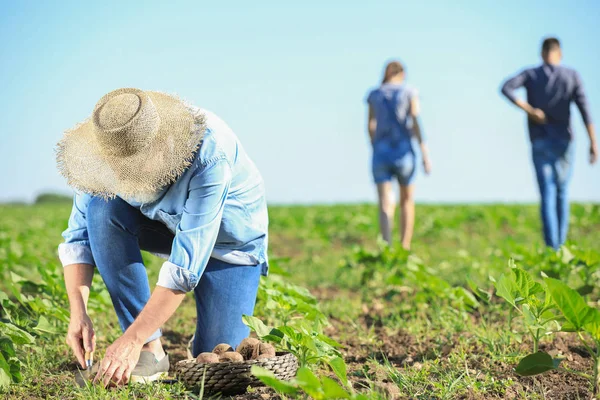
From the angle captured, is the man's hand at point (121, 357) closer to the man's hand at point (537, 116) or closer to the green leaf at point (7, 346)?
the green leaf at point (7, 346)

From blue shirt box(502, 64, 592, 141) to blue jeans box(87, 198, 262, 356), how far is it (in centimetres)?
449

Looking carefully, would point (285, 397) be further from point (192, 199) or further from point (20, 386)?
point (20, 386)

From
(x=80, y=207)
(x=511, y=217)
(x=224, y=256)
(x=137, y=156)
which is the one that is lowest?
(x=511, y=217)

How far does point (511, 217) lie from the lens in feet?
41.3

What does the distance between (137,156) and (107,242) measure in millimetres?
600

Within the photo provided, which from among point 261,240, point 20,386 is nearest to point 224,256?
point 261,240

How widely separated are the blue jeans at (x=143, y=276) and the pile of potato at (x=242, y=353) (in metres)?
0.29

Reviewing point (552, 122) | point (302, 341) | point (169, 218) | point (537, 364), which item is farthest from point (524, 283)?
point (552, 122)

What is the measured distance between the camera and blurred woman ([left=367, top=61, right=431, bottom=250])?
694cm

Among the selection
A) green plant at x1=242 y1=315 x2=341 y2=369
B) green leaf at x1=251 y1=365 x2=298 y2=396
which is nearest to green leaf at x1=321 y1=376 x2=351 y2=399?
green leaf at x1=251 y1=365 x2=298 y2=396

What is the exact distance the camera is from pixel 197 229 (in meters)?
2.50

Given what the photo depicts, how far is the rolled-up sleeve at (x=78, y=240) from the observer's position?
2973 millimetres

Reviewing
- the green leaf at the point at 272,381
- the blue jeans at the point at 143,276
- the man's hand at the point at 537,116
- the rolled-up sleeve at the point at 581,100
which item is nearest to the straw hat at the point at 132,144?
the blue jeans at the point at 143,276

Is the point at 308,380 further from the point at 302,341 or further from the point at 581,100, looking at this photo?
the point at 581,100
